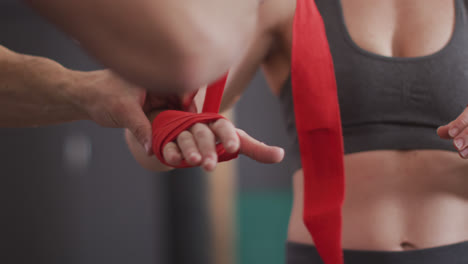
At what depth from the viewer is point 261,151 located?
0.35 meters

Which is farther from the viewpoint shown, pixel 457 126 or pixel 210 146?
pixel 457 126

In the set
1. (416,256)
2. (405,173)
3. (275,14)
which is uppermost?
(275,14)

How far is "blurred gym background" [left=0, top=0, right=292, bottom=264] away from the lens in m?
2.57

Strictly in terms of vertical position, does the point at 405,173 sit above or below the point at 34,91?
below

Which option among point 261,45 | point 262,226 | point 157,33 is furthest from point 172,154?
point 262,226

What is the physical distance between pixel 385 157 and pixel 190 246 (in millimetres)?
1463

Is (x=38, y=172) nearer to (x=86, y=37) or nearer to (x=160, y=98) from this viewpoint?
(x=160, y=98)

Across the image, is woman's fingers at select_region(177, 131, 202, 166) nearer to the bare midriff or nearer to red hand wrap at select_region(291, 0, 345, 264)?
red hand wrap at select_region(291, 0, 345, 264)

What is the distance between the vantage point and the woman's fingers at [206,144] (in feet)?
1.00

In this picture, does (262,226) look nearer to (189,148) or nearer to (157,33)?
(189,148)

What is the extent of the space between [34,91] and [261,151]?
372mm

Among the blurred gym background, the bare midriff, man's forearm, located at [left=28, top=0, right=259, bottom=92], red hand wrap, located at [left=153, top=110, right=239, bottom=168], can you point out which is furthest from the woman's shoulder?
the blurred gym background

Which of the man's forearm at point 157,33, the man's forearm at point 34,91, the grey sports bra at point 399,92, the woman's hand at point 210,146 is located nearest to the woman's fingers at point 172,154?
the woman's hand at point 210,146

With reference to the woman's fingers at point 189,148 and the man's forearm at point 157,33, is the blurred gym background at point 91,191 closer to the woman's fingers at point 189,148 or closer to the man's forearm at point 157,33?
the woman's fingers at point 189,148
